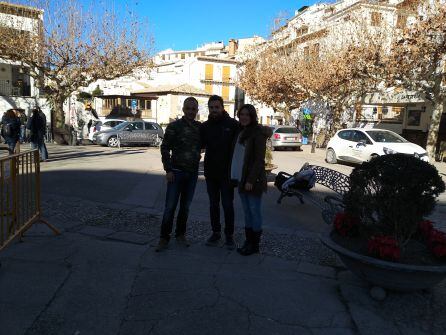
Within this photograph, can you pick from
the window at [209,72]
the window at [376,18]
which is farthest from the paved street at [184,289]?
the window at [209,72]

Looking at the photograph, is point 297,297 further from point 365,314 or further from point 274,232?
point 274,232

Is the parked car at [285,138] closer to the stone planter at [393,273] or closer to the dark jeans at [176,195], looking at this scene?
the dark jeans at [176,195]

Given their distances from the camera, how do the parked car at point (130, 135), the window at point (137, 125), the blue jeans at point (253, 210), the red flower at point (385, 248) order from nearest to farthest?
1. the red flower at point (385, 248)
2. the blue jeans at point (253, 210)
3. the parked car at point (130, 135)
4. the window at point (137, 125)

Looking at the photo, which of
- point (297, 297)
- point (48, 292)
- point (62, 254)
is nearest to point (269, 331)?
point (297, 297)

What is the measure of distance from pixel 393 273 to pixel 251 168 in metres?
1.77

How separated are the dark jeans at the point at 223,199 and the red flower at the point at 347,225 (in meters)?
1.28

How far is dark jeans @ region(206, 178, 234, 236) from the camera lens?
15.3 ft

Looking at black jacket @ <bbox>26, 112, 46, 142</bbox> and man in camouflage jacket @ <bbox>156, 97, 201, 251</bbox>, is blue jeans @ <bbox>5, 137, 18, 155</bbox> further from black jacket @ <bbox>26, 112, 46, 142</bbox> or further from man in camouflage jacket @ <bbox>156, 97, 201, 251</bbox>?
man in camouflage jacket @ <bbox>156, 97, 201, 251</bbox>

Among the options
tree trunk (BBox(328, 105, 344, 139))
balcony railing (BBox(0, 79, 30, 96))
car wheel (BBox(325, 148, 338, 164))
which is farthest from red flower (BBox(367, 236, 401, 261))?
balcony railing (BBox(0, 79, 30, 96))

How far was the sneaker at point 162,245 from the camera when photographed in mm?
4547

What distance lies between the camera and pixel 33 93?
29844mm

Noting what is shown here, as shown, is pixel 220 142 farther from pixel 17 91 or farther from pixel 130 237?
pixel 17 91

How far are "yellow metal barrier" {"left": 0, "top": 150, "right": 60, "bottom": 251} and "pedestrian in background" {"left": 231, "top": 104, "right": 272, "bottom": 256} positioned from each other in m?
2.39

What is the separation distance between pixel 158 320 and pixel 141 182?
6670 millimetres
